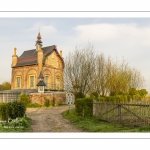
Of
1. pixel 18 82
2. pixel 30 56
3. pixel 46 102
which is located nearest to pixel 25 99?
pixel 46 102

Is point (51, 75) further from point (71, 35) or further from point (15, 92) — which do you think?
point (71, 35)

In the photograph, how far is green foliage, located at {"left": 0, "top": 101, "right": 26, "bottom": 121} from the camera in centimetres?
1238

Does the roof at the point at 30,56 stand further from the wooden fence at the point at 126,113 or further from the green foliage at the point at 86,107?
the wooden fence at the point at 126,113

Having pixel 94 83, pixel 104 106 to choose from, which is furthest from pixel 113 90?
pixel 104 106

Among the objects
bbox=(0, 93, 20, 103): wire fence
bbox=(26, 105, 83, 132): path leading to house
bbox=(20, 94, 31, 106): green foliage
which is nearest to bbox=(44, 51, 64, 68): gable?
bbox=(20, 94, 31, 106): green foliage

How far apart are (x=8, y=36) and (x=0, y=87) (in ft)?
85.2

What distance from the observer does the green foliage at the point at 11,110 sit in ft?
40.6

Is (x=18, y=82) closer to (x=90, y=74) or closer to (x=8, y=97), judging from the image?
(x=8, y=97)

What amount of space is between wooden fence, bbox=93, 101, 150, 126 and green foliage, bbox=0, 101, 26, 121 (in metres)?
5.20

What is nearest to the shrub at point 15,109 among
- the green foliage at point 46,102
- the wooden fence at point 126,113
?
the wooden fence at point 126,113

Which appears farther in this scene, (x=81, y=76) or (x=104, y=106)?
(x=81, y=76)

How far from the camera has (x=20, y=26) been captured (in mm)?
11922

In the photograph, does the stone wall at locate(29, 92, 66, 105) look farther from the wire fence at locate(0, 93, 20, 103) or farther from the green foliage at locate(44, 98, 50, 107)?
the wire fence at locate(0, 93, 20, 103)

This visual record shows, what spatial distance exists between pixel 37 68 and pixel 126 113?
20.5 metres
